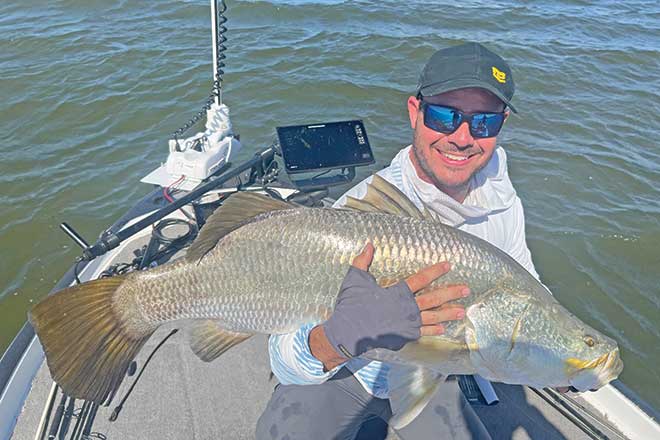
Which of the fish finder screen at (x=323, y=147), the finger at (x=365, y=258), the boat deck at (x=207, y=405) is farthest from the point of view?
the fish finder screen at (x=323, y=147)

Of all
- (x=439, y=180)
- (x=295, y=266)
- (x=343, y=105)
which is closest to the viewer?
(x=295, y=266)

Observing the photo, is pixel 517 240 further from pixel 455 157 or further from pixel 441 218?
pixel 455 157

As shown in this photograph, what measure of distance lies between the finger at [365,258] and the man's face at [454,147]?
2.53 ft

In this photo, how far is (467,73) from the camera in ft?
7.68

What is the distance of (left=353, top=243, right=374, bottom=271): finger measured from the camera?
199 centimetres

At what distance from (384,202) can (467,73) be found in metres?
0.76

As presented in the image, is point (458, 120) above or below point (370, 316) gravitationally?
above

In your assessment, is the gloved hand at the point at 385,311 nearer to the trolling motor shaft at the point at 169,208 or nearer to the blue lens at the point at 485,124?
the blue lens at the point at 485,124

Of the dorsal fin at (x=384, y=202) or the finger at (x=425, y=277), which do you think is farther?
the dorsal fin at (x=384, y=202)

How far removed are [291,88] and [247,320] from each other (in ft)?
27.1

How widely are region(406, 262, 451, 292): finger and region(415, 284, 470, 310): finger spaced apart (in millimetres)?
44

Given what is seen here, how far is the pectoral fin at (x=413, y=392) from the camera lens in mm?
2125

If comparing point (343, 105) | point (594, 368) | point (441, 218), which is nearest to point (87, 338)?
point (441, 218)

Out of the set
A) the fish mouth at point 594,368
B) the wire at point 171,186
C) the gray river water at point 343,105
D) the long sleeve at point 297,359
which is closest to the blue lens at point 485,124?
the fish mouth at point 594,368
